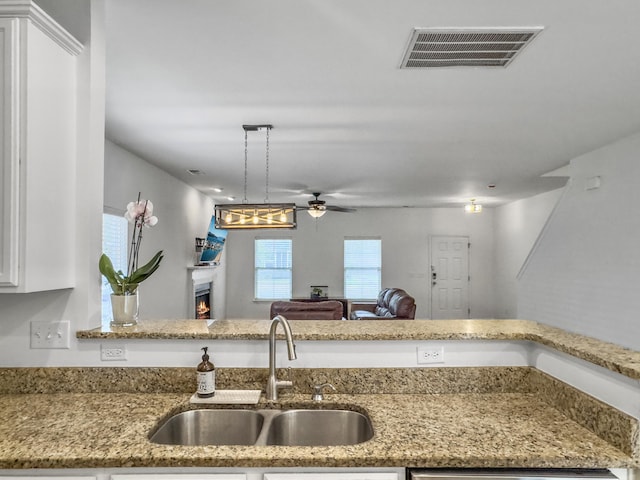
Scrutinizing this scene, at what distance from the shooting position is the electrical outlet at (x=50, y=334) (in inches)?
73.6

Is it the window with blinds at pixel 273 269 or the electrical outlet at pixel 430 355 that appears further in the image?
the window with blinds at pixel 273 269

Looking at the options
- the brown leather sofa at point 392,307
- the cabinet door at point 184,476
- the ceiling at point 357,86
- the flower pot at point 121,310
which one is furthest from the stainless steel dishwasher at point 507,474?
the brown leather sofa at point 392,307

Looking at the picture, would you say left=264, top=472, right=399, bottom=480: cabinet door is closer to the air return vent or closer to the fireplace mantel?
the air return vent

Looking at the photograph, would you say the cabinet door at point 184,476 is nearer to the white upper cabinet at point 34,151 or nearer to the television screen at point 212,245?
the white upper cabinet at point 34,151

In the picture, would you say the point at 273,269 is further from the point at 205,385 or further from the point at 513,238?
the point at 205,385

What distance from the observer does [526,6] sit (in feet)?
6.52

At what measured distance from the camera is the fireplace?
24.6 feet

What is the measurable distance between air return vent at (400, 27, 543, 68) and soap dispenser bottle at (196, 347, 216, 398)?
6.09 feet

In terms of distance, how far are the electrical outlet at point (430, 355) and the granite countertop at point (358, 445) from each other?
7.5 inches

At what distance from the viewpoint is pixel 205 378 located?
69.7 inches

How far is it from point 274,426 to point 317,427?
18 cm

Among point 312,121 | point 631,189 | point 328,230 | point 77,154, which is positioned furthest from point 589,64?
point 328,230

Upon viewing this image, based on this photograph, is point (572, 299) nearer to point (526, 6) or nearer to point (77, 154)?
point (526, 6)

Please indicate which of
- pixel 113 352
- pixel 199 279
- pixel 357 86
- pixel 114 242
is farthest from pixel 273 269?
pixel 113 352
